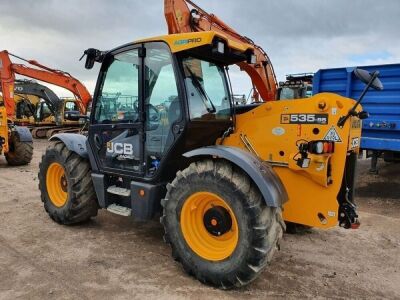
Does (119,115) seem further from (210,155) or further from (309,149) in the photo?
(309,149)

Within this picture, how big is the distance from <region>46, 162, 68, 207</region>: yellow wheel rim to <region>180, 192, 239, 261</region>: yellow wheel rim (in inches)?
92.5

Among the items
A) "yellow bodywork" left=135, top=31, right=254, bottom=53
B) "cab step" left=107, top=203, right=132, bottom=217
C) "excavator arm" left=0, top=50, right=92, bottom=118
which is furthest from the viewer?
"excavator arm" left=0, top=50, right=92, bottom=118

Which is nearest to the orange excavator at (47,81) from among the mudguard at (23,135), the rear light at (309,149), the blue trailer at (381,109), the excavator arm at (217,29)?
the mudguard at (23,135)

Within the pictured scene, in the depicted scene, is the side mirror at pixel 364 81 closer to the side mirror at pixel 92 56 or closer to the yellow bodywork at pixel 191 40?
the yellow bodywork at pixel 191 40

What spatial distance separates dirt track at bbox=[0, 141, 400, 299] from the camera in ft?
11.1

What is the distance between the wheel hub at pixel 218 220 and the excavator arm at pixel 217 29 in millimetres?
2566

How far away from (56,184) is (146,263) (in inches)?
84.6

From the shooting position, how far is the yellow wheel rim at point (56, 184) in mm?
5352

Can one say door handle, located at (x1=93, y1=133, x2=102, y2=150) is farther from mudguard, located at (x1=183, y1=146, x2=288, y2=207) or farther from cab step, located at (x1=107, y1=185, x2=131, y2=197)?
mudguard, located at (x1=183, y1=146, x2=288, y2=207)

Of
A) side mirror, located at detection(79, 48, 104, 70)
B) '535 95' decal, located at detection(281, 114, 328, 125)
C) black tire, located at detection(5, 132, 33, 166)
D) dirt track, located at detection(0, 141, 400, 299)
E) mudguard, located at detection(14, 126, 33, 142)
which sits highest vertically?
side mirror, located at detection(79, 48, 104, 70)

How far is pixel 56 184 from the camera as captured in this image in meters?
5.44

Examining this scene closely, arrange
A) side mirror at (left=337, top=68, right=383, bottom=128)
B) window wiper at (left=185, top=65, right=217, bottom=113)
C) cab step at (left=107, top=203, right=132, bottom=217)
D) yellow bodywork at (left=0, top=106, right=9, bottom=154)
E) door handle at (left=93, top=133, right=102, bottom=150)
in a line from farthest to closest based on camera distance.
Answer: yellow bodywork at (left=0, top=106, right=9, bottom=154) < door handle at (left=93, top=133, right=102, bottom=150) < cab step at (left=107, top=203, right=132, bottom=217) < window wiper at (left=185, top=65, right=217, bottom=113) < side mirror at (left=337, top=68, right=383, bottom=128)

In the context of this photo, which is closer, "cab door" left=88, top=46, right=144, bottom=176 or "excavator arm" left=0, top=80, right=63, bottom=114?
"cab door" left=88, top=46, right=144, bottom=176

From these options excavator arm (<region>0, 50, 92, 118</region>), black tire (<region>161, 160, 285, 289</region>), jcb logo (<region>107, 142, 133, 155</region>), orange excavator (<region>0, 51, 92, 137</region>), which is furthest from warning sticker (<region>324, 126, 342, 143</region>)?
excavator arm (<region>0, 50, 92, 118</region>)
